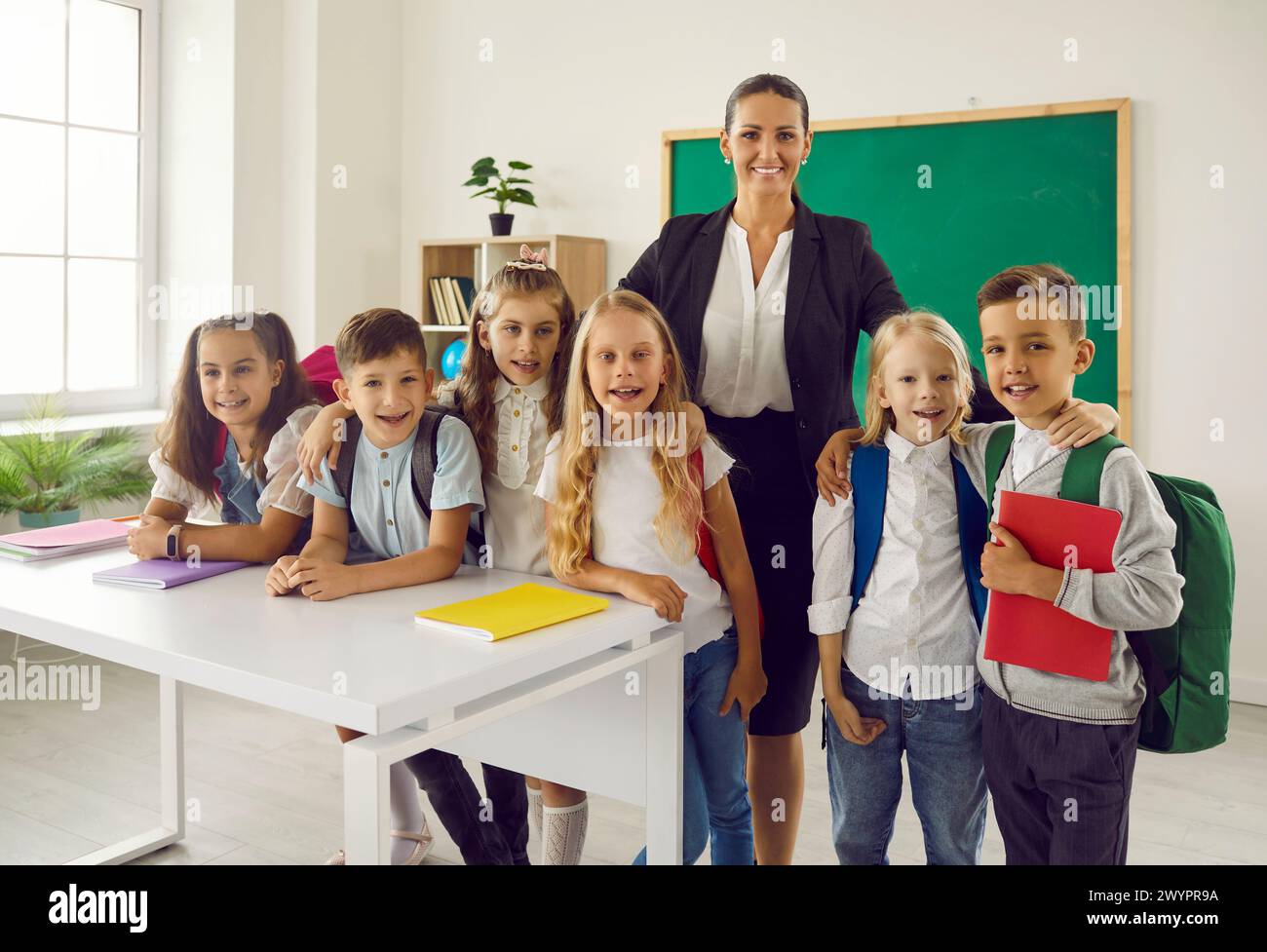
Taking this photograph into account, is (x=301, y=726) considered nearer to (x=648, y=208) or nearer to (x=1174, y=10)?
(x=648, y=208)

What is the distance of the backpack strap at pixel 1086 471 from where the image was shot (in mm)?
1602

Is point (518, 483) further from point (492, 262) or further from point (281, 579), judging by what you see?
point (492, 262)

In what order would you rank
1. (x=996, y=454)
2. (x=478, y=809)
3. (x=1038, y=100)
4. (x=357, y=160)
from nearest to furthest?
1. (x=996, y=454)
2. (x=478, y=809)
3. (x=1038, y=100)
4. (x=357, y=160)

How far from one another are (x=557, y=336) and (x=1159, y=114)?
269 cm

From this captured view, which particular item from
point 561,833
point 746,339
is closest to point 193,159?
point 746,339

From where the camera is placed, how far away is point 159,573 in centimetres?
198

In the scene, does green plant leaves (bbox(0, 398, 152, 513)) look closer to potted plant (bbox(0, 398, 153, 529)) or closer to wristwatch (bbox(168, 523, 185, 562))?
potted plant (bbox(0, 398, 153, 529))

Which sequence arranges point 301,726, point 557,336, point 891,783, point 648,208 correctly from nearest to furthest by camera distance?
point 891,783 < point 557,336 < point 301,726 < point 648,208

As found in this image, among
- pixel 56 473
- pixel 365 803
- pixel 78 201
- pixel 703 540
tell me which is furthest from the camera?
pixel 78 201

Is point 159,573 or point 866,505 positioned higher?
point 866,505

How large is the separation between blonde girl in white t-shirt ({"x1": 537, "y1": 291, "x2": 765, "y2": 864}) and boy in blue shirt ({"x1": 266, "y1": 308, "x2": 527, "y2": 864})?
0.18 meters

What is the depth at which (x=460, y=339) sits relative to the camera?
5.15 m

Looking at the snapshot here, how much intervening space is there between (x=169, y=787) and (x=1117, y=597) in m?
2.31
